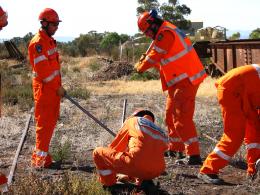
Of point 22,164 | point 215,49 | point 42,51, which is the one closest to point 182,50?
point 42,51

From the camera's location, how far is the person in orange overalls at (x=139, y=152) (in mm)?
5008

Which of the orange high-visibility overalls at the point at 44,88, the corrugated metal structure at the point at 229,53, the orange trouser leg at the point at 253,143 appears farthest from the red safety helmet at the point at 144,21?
the corrugated metal structure at the point at 229,53

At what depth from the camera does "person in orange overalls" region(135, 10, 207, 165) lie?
6715mm

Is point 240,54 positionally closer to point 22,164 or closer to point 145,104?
point 145,104

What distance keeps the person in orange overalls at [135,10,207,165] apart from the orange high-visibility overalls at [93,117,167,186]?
155 cm

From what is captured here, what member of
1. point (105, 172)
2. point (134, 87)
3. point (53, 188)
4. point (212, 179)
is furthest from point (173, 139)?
point (134, 87)

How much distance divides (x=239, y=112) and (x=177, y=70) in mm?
1447

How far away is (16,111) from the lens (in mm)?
11664

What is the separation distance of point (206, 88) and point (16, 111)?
5.67 metres

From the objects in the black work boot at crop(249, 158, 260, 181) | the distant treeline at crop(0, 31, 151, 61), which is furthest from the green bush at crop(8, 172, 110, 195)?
the distant treeline at crop(0, 31, 151, 61)

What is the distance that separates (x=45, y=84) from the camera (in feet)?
22.5

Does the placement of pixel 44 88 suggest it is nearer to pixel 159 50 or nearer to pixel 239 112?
pixel 159 50

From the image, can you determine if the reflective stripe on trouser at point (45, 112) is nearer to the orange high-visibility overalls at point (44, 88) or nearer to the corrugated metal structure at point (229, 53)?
the orange high-visibility overalls at point (44, 88)

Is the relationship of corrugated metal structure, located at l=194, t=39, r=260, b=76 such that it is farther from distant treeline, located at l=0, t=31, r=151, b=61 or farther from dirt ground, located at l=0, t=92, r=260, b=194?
distant treeline, located at l=0, t=31, r=151, b=61
